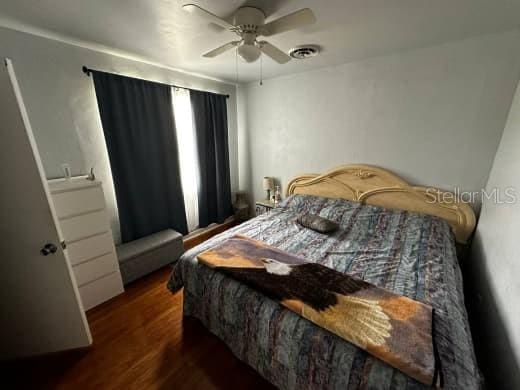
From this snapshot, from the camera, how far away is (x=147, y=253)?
242 cm

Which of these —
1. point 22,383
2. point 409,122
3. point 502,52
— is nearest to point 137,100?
point 22,383

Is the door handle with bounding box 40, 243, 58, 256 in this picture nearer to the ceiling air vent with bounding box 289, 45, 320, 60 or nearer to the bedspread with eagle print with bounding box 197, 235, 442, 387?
the bedspread with eagle print with bounding box 197, 235, 442, 387

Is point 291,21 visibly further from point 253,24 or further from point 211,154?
A: point 211,154

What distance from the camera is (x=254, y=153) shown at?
12.1ft

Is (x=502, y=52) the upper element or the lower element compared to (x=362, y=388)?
upper

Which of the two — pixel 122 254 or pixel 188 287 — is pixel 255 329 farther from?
pixel 122 254

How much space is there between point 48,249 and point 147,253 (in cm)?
109

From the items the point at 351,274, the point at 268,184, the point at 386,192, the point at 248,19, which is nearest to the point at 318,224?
the point at 351,274

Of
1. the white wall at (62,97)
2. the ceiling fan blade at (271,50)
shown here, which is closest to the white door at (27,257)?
the white wall at (62,97)

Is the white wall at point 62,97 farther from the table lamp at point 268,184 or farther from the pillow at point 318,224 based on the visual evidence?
the pillow at point 318,224

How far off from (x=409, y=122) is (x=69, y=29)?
3.23 metres

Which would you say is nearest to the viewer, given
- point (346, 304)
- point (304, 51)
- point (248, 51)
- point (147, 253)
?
point (346, 304)

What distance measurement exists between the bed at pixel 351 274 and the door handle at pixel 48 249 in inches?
31.3

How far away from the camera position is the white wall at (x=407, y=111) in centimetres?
193
